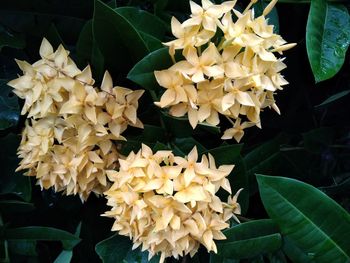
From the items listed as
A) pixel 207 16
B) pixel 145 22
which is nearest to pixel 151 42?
pixel 145 22

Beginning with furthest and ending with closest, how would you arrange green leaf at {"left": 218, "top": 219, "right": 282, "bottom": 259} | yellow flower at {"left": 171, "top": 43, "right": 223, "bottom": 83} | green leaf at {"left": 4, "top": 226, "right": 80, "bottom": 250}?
1. green leaf at {"left": 4, "top": 226, "right": 80, "bottom": 250}
2. green leaf at {"left": 218, "top": 219, "right": 282, "bottom": 259}
3. yellow flower at {"left": 171, "top": 43, "right": 223, "bottom": 83}

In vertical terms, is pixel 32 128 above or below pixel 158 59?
below

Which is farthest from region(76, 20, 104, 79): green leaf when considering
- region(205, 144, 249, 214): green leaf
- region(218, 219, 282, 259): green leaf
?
region(218, 219, 282, 259): green leaf

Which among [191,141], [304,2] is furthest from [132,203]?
[304,2]

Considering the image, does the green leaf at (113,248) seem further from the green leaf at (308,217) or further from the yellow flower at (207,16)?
the yellow flower at (207,16)

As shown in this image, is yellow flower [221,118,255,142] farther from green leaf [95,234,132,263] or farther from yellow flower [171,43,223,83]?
green leaf [95,234,132,263]

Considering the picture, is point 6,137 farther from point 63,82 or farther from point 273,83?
point 273,83
